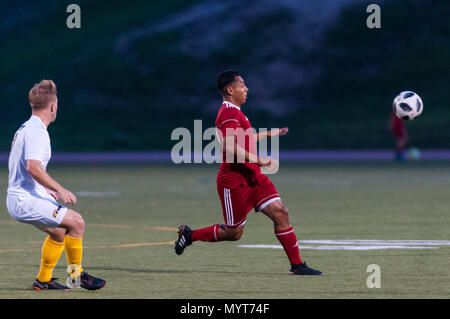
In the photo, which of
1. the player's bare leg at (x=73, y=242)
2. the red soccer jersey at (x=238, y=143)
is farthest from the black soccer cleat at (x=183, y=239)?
the player's bare leg at (x=73, y=242)

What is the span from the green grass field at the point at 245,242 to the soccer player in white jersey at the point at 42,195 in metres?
0.28

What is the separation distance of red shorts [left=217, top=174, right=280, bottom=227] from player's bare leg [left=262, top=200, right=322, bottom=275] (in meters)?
0.10

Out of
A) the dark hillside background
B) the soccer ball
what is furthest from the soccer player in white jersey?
the dark hillside background

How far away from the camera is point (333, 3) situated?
8594 centimetres

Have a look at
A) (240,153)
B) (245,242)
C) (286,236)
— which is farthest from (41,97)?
(245,242)

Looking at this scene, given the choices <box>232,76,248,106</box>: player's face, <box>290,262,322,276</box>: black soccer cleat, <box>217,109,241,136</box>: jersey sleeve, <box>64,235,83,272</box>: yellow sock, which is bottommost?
<box>290,262,322,276</box>: black soccer cleat

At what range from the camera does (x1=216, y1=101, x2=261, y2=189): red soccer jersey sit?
12203 mm

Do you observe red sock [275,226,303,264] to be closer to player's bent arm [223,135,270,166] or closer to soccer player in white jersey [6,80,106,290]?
player's bent arm [223,135,270,166]

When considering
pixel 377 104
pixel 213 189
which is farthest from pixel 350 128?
pixel 213 189

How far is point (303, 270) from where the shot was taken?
1202 cm

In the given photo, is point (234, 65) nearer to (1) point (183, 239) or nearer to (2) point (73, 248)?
(1) point (183, 239)

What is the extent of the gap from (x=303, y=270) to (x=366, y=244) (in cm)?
328

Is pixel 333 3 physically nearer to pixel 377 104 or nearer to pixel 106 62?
pixel 377 104
